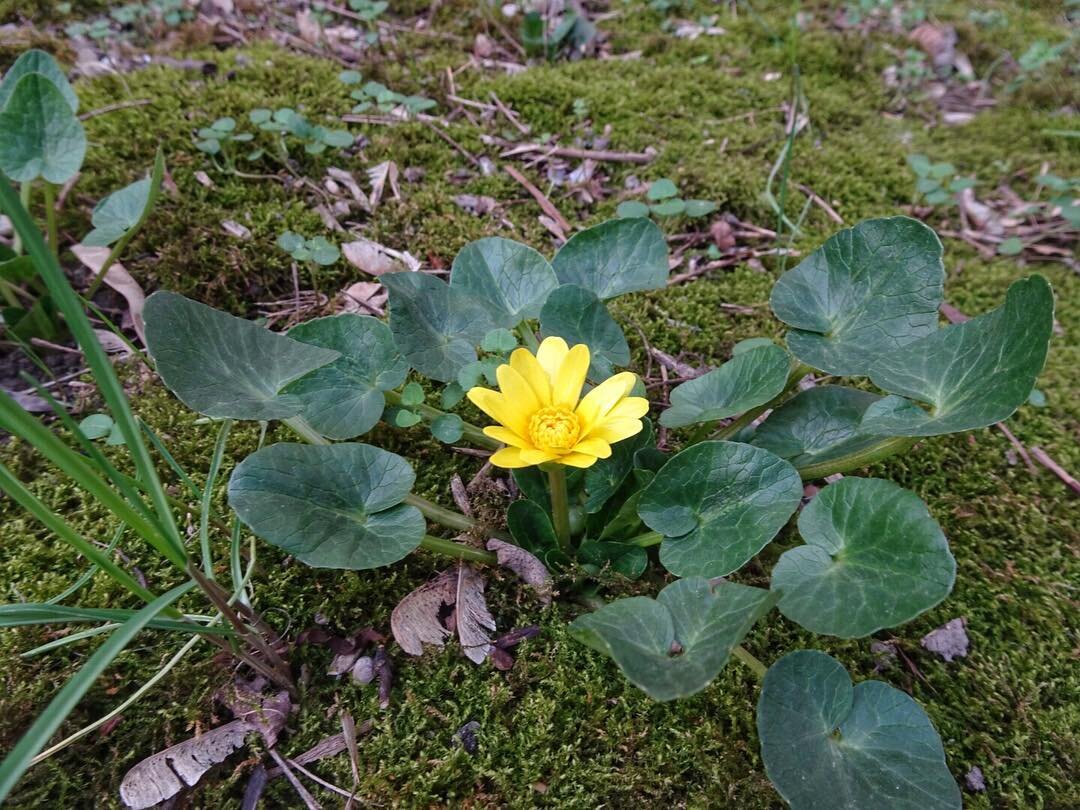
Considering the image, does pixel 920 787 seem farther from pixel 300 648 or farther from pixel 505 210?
pixel 505 210

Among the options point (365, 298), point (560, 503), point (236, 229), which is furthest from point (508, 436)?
point (236, 229)

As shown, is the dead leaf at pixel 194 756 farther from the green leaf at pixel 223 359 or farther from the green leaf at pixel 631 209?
the green leaf at pixel 631 209

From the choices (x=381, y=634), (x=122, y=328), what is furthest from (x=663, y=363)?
(x=122, y=328)

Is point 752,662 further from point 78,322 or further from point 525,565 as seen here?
point 78,322

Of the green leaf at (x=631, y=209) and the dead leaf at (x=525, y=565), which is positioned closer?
the dead leaf at (x=525, y=565)

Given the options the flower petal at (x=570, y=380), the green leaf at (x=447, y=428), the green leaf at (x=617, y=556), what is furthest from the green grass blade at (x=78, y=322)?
the green leaf at (x=617, y=556)
